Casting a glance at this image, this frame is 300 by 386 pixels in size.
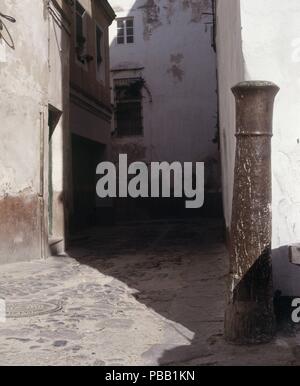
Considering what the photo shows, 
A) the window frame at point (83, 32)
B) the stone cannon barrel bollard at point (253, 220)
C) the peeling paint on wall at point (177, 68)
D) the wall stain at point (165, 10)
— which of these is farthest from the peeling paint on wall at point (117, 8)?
Result: the stone cannon barrel bollard at point (253, 220)

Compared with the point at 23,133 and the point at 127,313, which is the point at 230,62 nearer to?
the point at 127,313

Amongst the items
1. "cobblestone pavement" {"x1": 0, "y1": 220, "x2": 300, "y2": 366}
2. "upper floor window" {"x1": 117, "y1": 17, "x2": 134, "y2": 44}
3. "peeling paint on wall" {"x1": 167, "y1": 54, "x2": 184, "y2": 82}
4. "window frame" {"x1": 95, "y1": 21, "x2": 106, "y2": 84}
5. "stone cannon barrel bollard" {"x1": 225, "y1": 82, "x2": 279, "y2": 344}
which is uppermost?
"upper floor window" {"x1": 117, "y1": 17, "x2": 134, "y2": 44}

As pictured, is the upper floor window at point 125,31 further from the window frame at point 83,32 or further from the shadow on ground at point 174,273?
the shadow on ground at point 174,273

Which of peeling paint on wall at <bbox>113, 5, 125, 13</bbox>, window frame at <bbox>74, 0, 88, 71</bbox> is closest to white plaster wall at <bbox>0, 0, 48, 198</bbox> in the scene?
window frame at <bbox>74, 0, 88, 71</bbox>

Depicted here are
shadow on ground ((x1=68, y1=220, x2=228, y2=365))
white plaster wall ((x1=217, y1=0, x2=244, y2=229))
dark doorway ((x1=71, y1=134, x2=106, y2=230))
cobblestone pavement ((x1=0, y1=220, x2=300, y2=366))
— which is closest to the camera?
cobblestone pavement ((x1=0, y1=220, x2=300, y2=366))

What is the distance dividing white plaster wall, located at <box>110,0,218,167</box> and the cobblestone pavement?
11176 mm

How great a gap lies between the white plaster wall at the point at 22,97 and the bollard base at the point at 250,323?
5.01 meters

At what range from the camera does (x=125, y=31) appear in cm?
2142

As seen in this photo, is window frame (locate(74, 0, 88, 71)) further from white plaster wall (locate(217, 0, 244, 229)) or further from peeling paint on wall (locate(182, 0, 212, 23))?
peeling paint on wall (locate(182, 0, 212, 23))

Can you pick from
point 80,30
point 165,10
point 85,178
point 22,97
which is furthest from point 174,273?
point 165,10

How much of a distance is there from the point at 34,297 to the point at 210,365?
2930mm

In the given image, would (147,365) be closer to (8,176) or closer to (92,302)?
(92,302)

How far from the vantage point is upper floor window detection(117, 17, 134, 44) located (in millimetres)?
21344

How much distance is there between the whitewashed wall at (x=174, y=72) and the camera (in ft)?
67.6
